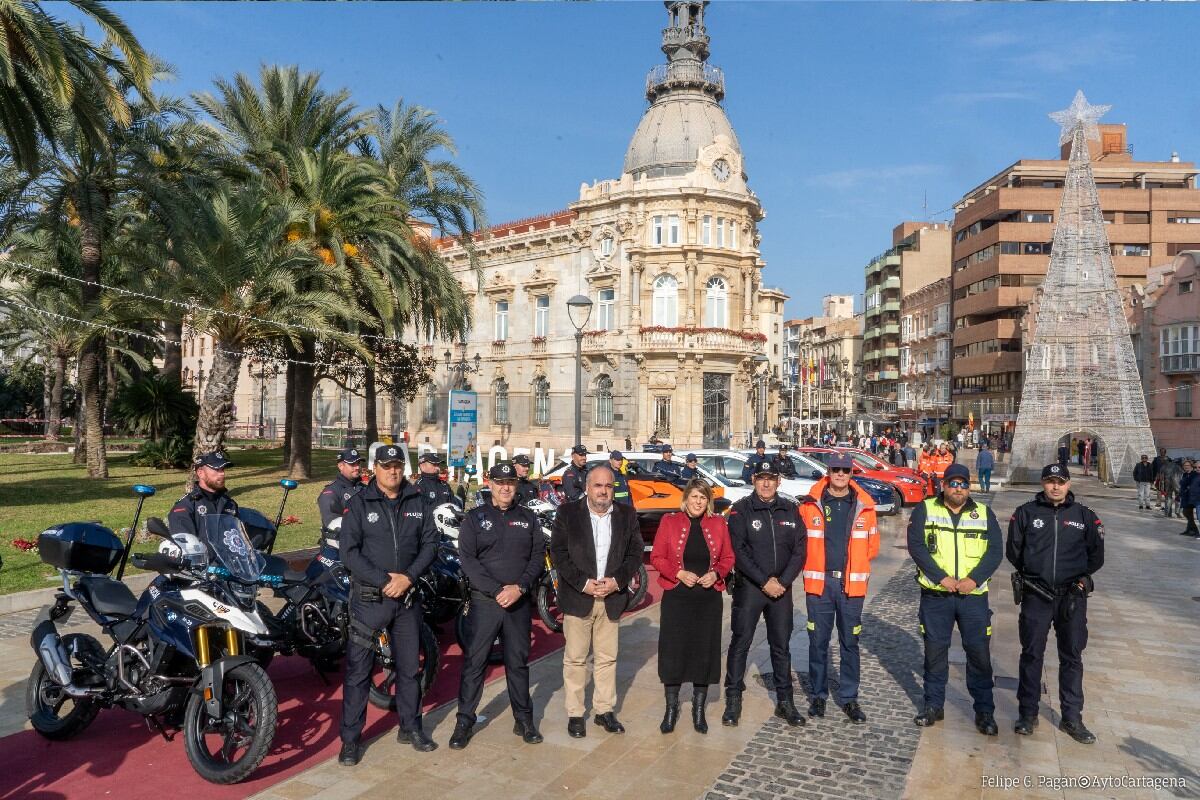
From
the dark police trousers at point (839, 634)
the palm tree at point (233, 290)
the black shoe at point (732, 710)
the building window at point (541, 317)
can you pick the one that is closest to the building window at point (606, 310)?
the building window at point (541, 317)

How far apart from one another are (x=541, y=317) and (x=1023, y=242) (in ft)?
110

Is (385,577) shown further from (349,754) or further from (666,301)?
(666,301)

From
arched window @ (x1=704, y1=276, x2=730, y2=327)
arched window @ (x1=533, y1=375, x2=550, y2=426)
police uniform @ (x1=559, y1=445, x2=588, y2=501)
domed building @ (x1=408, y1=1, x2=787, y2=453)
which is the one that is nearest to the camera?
police uniform @ (x1=559, y1=445, x2=588, y2=501)

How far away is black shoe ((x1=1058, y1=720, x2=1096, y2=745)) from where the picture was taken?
598 cm

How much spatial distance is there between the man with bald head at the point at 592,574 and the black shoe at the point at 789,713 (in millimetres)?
1174

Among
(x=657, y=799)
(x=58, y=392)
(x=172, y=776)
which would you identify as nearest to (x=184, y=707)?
(x=172, y=776)

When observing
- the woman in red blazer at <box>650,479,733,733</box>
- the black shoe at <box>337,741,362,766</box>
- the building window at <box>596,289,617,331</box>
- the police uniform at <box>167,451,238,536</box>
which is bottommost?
the black shoe at <box>337,741,362,766</box>

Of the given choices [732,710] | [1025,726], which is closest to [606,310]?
[732,710]

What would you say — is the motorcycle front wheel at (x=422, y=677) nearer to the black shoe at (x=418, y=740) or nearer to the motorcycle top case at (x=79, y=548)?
the black shoe at (x=418, y=740)

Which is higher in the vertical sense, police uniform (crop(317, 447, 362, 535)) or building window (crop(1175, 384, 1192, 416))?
building window (crop(1175, 384, 1192, 416))

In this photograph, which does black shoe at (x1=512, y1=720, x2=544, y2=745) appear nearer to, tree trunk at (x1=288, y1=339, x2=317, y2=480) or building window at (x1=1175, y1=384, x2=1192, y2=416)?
tree trunk at (x1=288, y1=339, x2=317, y2=480)

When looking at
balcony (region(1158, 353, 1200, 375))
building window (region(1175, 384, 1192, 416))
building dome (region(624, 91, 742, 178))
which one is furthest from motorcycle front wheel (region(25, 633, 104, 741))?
building window (region(1175, 384, 1192, 416))

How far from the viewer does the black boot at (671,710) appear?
611cm

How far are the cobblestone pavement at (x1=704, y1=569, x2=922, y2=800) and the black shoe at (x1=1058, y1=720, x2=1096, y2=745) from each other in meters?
1.00
